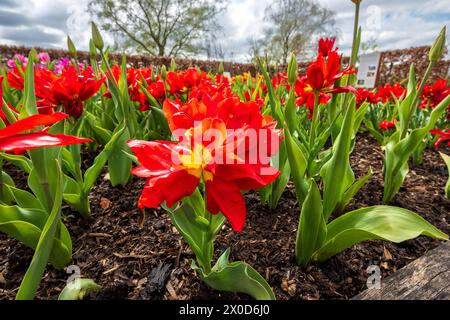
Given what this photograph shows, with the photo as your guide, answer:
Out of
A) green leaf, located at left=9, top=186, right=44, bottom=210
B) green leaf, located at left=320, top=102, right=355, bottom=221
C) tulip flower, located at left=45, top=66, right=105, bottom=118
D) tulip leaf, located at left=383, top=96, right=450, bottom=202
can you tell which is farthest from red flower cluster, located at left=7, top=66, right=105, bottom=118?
tulip leaf, located at left=383, top=96, right=450, bottom=202

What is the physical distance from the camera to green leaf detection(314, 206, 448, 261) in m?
0.68

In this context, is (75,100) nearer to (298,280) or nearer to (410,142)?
(298,280)

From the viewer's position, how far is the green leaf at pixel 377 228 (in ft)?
2.22

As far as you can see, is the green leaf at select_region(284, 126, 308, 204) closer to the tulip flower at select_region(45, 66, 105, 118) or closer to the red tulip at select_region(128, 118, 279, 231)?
the red tulip at select_region(128, 118, 279, 231)

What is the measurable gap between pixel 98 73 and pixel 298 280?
1.67 meters

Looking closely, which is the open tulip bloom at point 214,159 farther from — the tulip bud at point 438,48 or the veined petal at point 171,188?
the tulip bud at point 438,48

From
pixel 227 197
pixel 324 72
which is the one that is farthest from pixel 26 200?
pixel 324 72

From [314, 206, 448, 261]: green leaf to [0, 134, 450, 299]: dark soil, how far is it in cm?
12


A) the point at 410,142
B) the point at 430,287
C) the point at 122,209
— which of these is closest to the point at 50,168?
the point at 122,209

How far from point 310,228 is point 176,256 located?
471 millimetres

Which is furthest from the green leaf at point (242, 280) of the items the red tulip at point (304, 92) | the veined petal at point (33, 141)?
the red tulip at point (304, 92)

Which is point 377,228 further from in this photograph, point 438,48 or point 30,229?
point 30,229

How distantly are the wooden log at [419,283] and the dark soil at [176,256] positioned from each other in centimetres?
9

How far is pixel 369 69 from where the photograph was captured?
2.64 metres
